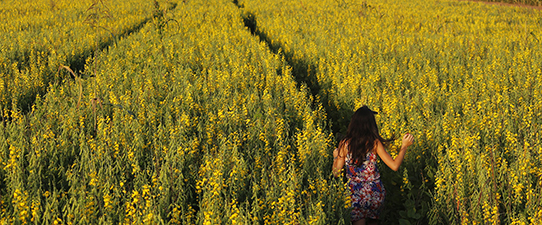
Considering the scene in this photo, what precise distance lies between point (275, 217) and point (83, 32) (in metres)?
10.9

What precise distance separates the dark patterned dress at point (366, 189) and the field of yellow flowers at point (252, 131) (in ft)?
Answer: 0.93

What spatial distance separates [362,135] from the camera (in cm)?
340

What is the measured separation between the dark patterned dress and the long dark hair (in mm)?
68

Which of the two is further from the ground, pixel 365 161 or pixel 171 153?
pixel 171 153

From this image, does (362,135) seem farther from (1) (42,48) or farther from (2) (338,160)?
(1) (42,48)

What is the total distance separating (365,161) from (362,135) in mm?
259

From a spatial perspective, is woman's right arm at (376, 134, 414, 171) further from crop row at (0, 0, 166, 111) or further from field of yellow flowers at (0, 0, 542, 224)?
crop row at (0, 0, 166, 111)

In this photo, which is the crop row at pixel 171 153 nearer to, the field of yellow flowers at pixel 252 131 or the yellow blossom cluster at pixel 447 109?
the field of yellow flowers at pixel 252 131

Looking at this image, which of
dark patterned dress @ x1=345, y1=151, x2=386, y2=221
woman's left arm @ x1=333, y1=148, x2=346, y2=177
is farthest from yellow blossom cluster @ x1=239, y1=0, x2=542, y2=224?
woman's left arm @ x1=333, y1=148, x2=346, y2=177

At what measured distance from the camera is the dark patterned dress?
11.1 ft

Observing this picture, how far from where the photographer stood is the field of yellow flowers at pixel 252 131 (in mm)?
2834

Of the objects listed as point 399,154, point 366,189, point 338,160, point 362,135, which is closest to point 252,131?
point 338,160

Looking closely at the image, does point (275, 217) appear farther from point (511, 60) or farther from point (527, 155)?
point (511, 60)

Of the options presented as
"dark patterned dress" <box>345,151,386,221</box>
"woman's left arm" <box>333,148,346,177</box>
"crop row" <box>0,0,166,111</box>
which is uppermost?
"woman's left arm" <box>333,148,346,177</box>
